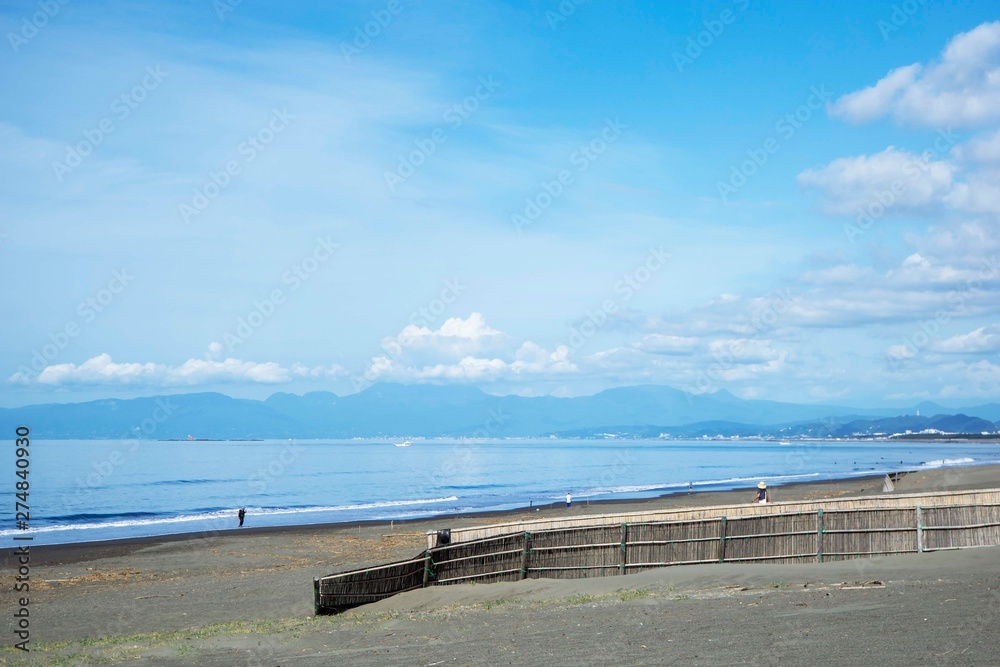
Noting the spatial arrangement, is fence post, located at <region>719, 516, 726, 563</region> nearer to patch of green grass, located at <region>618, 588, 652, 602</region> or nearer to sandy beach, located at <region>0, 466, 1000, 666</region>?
sandy beach, located at <region>0, 466, 1000, 666</region>

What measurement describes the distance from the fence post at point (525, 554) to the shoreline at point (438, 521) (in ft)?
61.4

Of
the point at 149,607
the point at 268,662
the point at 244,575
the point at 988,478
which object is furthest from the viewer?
the point at 988,478

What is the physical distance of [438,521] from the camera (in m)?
39.3

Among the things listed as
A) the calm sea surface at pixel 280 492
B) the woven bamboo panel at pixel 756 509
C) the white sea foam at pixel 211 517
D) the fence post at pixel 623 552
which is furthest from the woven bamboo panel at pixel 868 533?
the white sea foam at pixel 211 517

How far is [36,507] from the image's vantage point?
49.7 meters

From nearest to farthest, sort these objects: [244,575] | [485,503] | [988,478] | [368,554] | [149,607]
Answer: [149,607] < [244,575] < [368,554] < [988,478] < [485,503]

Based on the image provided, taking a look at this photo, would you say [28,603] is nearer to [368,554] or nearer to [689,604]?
[368,554]

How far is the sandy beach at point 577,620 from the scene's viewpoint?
9.24 metres

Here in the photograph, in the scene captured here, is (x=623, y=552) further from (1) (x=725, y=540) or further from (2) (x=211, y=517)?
(2) (x=211, y=517)

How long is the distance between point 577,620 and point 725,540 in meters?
5.37

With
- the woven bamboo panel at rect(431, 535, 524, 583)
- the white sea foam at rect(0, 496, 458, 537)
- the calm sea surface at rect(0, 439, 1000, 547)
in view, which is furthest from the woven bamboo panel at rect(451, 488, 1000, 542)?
the white sea foam at rect(0, 496, 458, 537)

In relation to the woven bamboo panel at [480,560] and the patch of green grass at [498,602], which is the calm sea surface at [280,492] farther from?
the patch of green grass at [498,602]

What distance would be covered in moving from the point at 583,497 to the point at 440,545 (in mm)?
40686

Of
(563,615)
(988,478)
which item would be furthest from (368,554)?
(988,478)
